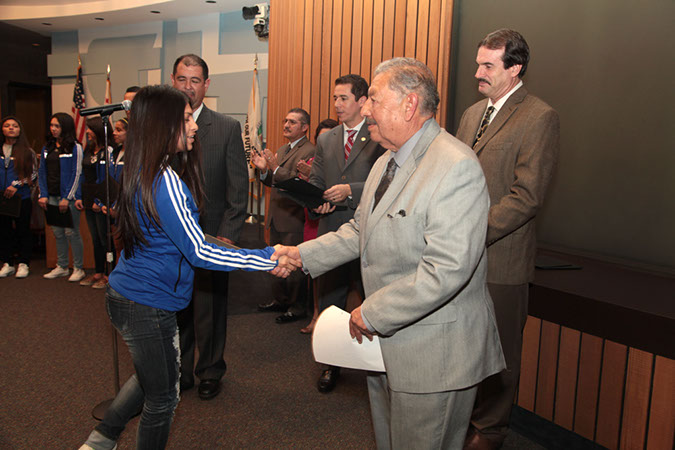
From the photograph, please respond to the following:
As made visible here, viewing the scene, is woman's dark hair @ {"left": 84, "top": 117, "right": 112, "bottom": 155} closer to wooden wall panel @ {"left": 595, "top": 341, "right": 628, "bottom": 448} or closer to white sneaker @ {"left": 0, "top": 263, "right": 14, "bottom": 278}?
white sneaker @ {"left": 0, "top": 263, "right": 14, "bottom": 278}

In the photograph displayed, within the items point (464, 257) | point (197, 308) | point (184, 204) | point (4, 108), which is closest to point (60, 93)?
point (4, 108)

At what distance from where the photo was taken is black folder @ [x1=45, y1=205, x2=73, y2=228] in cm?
547

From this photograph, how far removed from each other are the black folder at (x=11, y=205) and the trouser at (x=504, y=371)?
5570 millimetres

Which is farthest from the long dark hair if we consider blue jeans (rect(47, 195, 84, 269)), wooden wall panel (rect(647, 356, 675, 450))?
blue jeans (rect(47, 195, 84, 269))

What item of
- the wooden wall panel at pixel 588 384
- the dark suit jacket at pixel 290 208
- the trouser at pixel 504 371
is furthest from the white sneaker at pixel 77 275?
the wooden wall panel at pixel 588 384

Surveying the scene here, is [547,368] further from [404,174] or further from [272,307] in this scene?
[272,307]

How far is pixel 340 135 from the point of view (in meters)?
3.02

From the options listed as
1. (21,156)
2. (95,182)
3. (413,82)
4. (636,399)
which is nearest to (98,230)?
(95,182)

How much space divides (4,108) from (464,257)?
12.3 metres

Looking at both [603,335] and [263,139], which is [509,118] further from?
[263,139]

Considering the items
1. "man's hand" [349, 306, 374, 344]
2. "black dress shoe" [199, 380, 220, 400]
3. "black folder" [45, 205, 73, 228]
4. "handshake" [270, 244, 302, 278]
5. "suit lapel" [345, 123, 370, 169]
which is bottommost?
"black dress shoe" [199, 380, 220, 400]

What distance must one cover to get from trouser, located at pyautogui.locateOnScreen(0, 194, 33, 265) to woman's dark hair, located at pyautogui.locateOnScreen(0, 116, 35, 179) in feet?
1.03

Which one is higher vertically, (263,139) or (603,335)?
(263,139)

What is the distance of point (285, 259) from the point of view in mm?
1950
